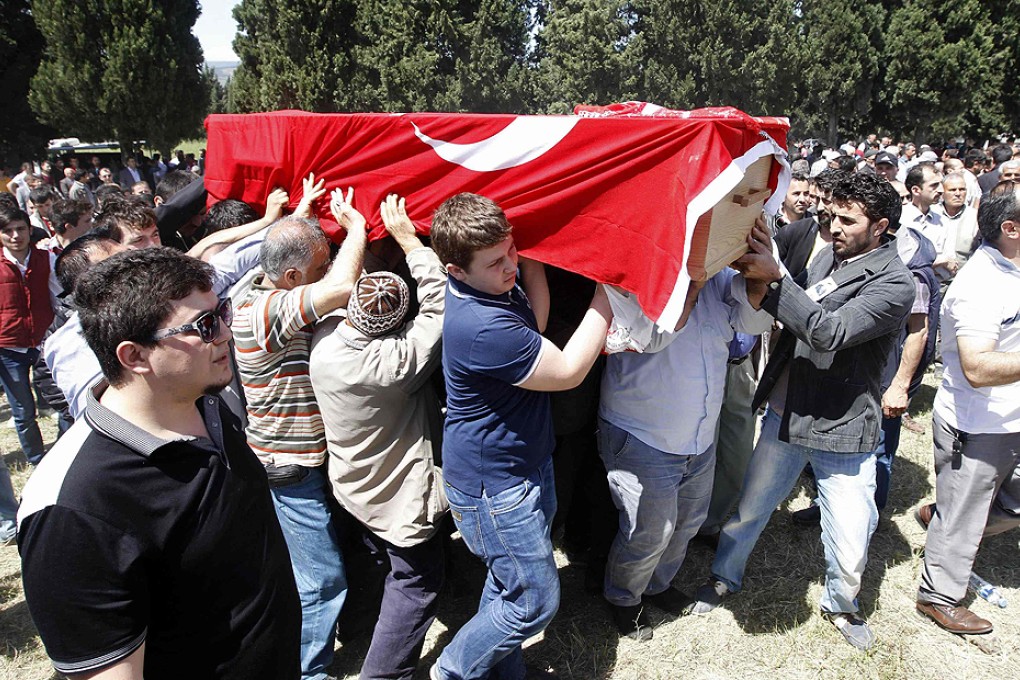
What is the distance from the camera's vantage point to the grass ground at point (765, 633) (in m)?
2.74

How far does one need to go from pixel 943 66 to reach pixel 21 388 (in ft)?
96.6

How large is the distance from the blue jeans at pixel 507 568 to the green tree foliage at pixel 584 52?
21347 mm

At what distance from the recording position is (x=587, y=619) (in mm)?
3020

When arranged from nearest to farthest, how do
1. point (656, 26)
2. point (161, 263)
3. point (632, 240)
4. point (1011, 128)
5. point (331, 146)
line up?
point (161, 263) < point (632, 240) < point (331, 146) < point (656, 26) < point (1011, 128)

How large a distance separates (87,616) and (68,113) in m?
22.9

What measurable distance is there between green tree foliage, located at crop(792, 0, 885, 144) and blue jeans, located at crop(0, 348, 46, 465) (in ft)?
82.9

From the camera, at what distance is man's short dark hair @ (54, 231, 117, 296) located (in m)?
2.77

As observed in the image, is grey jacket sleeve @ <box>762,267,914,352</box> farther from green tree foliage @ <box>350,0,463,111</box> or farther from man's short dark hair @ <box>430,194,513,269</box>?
green tree foliage @ <box>350,0,463,111</box>

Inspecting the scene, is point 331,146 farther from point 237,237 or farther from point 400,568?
point 400,568

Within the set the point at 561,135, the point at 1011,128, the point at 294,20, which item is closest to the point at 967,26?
the point at 1011,128

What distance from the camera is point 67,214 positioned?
4.84m

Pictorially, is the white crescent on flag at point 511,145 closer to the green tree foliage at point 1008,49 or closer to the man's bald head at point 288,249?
the man's bald head at point 288,249

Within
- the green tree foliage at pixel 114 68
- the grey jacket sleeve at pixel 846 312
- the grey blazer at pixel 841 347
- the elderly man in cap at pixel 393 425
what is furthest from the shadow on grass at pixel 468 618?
the green tree foliage at pixel 114 68

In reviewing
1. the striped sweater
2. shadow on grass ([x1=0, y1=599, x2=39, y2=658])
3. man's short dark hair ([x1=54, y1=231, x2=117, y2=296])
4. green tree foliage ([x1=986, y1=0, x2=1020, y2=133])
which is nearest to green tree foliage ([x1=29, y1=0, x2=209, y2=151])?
man's short dark hair ([x1=54, y1=231, x2=117, y2=296])
